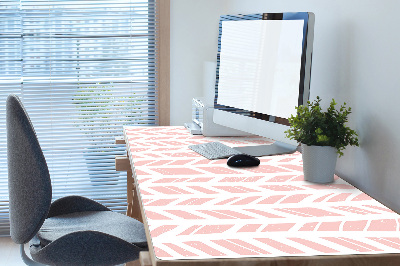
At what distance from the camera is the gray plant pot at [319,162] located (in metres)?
1.83

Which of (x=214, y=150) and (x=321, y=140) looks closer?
(x=321, y=140)

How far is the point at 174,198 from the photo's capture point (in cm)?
166

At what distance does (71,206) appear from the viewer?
7.82ft

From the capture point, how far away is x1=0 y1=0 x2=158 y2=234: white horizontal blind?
3502 millimetres

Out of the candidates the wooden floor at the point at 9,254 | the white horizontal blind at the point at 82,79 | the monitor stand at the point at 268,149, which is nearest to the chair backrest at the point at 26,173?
the monitor stand at the point at 268,149

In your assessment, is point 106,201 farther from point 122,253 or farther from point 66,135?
point 122,253

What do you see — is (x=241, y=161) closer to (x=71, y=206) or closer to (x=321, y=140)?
(x=321, y=140)

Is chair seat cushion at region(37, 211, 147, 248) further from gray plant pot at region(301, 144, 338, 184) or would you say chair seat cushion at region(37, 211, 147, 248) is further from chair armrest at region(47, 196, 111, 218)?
gray plant pot at region(301, 144, 338, 184)

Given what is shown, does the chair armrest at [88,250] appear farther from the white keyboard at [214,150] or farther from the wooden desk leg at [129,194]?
the wooden desk leg at [129,194]

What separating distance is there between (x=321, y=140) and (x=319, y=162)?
3.0 inches

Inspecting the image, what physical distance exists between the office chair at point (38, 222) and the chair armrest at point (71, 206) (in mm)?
176

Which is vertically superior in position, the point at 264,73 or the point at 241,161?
the point at 264,73

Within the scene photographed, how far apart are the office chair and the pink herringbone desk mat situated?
10.3 inches

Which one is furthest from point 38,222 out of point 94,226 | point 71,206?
point 71,206
